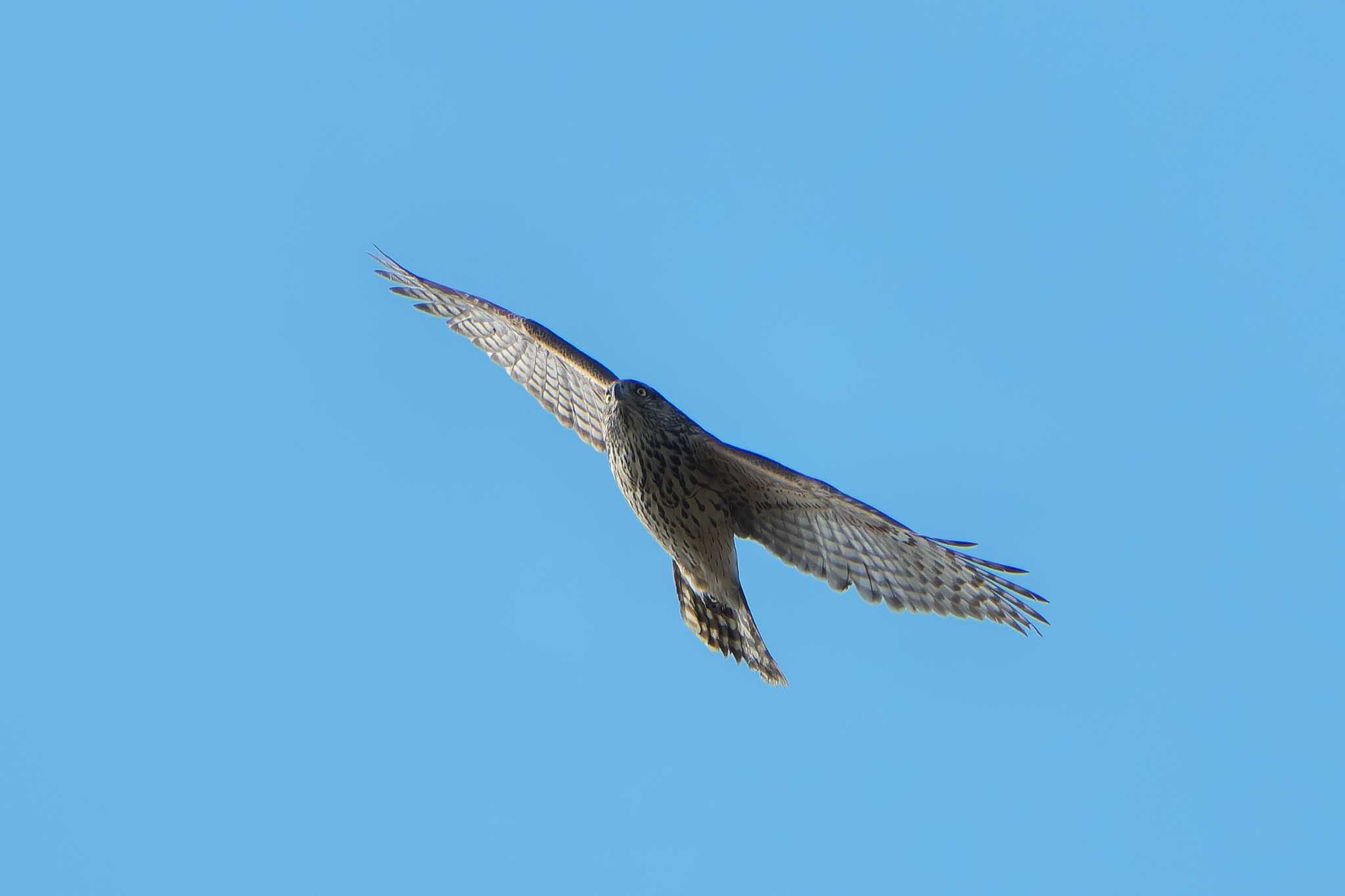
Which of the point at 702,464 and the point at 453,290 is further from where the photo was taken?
the point at 453,290

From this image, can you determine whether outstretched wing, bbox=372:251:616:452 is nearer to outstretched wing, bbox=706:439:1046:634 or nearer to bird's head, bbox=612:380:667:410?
bird's head, bbox=612:380:667:410

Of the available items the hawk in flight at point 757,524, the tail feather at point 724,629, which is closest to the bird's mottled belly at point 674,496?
the hawk in flight at point 757,524

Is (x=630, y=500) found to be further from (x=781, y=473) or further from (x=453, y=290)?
(x=453, y=290)

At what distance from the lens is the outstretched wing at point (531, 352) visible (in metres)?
10.9

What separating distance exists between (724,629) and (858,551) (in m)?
1.41

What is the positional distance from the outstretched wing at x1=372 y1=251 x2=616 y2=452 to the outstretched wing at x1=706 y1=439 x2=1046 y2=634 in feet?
4.10

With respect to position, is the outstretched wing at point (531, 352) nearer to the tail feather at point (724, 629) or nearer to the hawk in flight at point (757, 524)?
the hawk in flight at point (757, 524)

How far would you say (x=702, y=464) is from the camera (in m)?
9.68

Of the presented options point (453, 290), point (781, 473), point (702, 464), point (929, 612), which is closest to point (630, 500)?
point (702, 464)

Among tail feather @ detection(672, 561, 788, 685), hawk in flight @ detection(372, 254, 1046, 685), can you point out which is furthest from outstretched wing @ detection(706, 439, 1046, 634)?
tail feather @ detection(672, 561, 788, 685)

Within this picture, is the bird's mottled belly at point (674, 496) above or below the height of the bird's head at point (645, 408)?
below

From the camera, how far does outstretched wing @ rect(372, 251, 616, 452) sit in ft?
35.6

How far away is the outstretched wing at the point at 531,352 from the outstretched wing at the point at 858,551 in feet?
4.10

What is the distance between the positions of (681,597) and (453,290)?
296 centimetres
